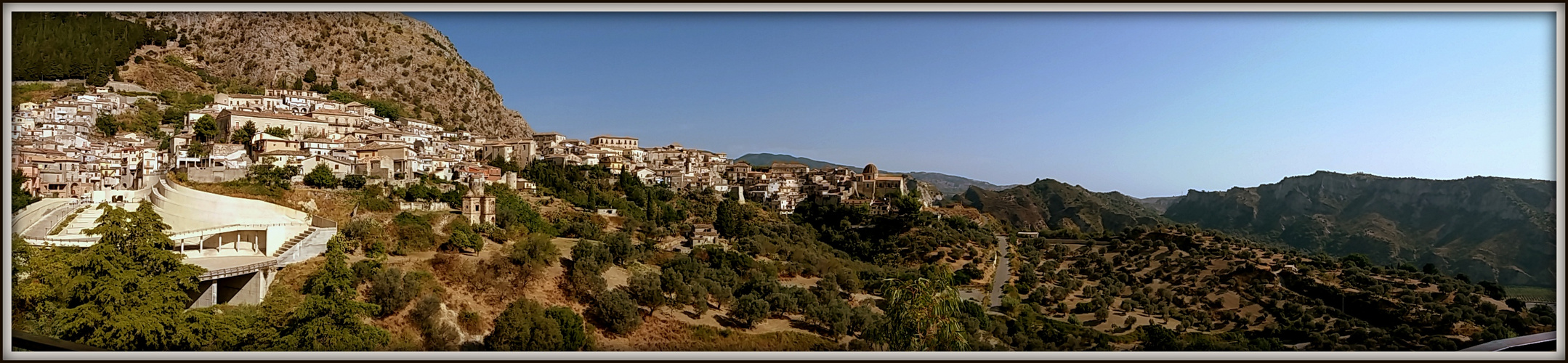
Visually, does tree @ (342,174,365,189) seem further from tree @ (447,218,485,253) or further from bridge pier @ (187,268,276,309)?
bridge pier @ (187,268,276,309)

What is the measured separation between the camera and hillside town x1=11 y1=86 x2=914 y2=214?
10961 millimetres

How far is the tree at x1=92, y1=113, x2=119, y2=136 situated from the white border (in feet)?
45.3

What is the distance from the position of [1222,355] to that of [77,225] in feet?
35.5

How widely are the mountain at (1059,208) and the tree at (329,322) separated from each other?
1970 centimetres

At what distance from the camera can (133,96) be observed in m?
16.7

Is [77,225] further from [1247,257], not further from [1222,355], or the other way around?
[1247,257]

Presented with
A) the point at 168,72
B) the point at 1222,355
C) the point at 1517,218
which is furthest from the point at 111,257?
the point at 1517,218

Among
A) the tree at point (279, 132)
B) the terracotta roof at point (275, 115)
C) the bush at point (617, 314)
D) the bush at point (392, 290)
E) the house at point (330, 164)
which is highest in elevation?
the terracotta roof at point (275, 115)

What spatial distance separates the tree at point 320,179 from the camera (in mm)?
11305

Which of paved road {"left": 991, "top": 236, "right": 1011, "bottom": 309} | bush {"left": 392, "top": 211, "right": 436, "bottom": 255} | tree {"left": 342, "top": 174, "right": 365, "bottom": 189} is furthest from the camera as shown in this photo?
paved road {"left": 991, "top": 236, "right": 1011, "bottom": 309}

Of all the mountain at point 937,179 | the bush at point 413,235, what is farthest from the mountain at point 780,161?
the bush at point 413,235

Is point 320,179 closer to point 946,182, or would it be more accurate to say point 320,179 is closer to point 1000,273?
point 1000,273

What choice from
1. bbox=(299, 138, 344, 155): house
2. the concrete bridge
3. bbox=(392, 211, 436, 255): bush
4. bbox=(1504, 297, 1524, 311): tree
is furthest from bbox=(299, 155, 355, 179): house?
bbox=(1504, 297, 1524, 311): tree

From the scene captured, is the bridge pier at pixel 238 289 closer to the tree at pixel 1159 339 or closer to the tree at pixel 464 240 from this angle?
the tree at pixel 464 240
